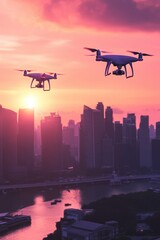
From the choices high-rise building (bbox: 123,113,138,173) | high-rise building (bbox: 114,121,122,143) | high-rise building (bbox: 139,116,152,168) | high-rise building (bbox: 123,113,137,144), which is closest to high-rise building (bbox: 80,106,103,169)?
Result: high-rise building (bbox: 114,121,122,143)

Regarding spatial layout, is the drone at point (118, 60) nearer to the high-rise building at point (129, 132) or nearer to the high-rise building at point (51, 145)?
the high-rise building at point (51, 145)

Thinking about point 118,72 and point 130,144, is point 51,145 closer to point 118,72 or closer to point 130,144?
point 130,144

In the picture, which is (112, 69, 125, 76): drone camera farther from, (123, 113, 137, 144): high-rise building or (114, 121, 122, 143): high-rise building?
(123, 113, 137, 144): high-rise building

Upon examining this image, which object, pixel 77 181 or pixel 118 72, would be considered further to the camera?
pixel 77 181

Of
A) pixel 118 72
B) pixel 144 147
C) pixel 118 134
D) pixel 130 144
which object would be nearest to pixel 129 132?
pixel 118 134

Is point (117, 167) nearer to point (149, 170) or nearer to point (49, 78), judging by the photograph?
point (149, 170)

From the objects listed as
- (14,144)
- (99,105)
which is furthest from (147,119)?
(14,144)
